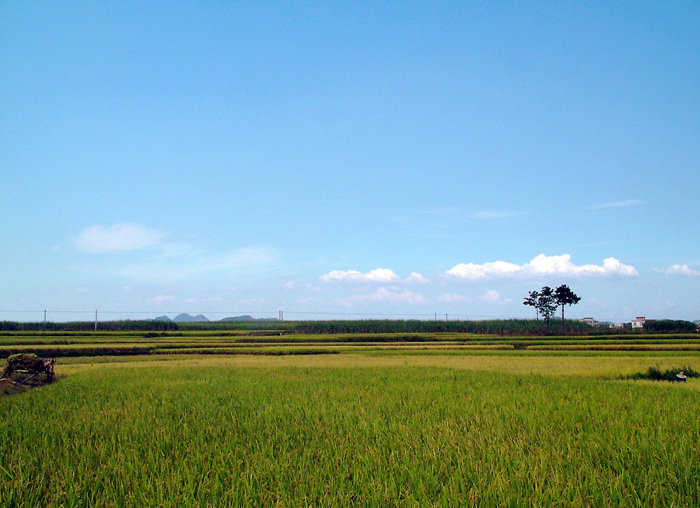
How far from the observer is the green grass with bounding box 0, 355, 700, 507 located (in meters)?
4.57

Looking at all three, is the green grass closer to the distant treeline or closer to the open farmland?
the open farmland

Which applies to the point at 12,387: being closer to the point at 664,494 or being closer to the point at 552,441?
the point at 552,441

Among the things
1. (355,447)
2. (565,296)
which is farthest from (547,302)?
(355,447)

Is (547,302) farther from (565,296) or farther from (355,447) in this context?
(355,447)

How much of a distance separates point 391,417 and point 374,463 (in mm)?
2695

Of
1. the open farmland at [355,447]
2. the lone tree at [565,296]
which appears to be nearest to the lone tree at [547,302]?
the lone tree at [565,296]

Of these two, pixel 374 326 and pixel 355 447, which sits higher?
pixel 355 447

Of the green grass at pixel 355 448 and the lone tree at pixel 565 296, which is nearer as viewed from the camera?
the green grass at pixel 355 448

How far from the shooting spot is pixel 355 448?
6051 mm

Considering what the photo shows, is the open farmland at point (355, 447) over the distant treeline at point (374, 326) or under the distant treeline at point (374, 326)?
over

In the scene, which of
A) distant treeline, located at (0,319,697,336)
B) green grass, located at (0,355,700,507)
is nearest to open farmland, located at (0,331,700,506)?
green grass, located at (0,355,700,507)

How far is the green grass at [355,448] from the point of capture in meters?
4.57

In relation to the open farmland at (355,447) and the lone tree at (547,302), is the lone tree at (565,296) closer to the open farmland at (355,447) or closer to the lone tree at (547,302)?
the lone tree at (547,302)

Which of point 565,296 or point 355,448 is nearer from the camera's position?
point 355,448
